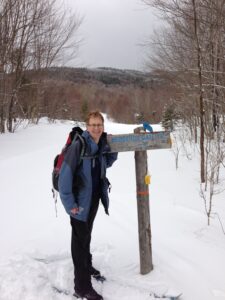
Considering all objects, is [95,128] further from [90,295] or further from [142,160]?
[90,295]

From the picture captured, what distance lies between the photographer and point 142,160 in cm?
324

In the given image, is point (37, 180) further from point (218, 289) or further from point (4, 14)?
point (4, 14)

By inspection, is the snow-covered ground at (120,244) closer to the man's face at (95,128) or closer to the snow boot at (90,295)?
the snow boot at (90,295)

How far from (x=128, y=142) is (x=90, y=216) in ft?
2.32

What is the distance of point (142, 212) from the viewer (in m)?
3.29

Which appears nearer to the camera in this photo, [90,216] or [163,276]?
[90,216]

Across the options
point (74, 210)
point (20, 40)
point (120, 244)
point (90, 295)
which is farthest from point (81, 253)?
point (20, 40)

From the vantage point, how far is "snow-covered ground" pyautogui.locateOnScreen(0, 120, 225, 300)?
10.3 feet

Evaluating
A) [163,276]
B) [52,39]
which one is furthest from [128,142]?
[52,39]

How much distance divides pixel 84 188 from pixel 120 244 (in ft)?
4.49

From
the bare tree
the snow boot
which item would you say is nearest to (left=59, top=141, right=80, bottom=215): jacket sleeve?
the snow boot

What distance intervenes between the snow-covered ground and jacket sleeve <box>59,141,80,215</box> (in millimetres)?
846

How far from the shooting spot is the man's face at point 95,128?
118 inches

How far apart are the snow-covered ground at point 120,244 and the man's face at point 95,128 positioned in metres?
1.32
